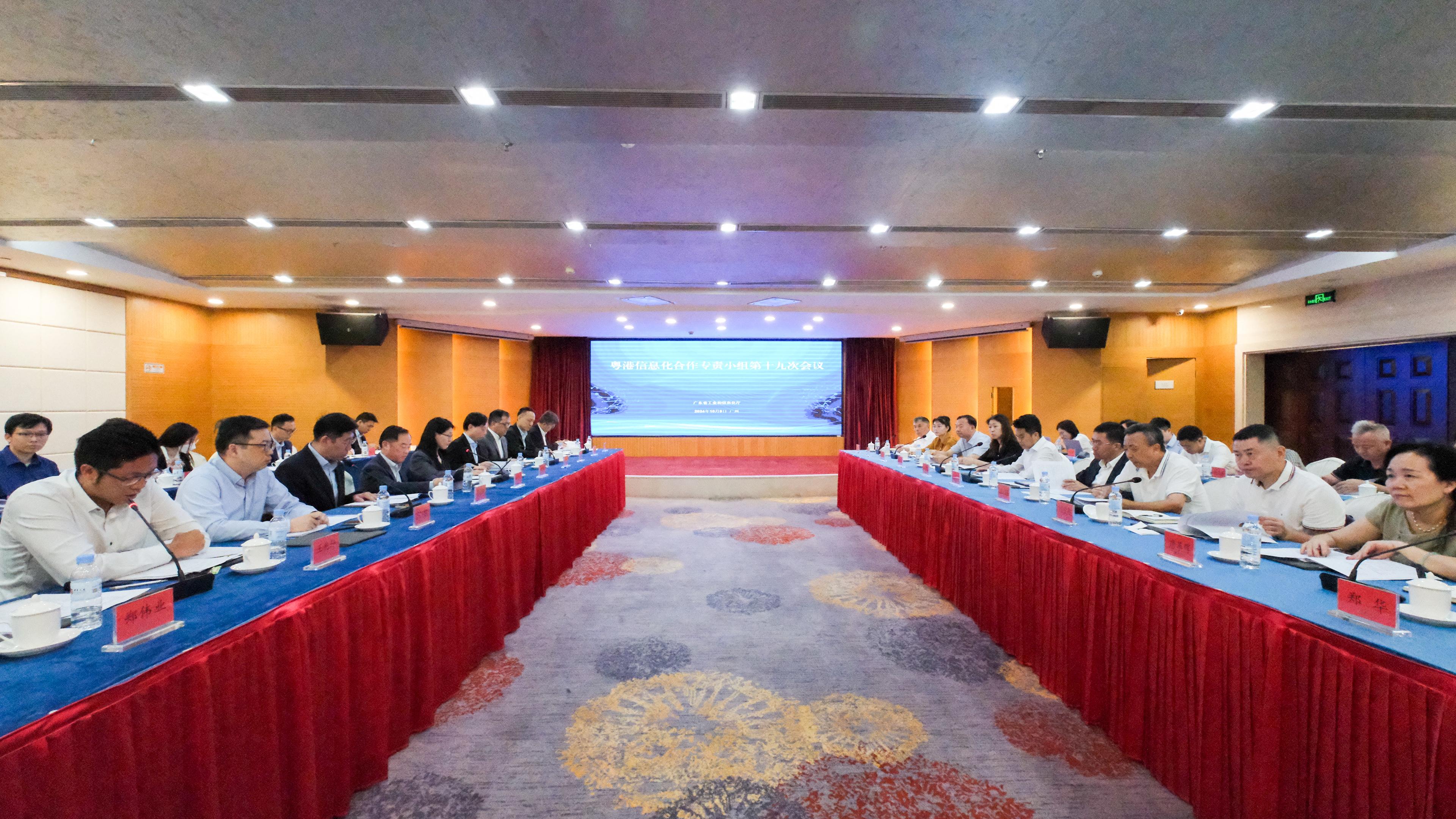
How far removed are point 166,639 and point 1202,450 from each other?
5.82 meters

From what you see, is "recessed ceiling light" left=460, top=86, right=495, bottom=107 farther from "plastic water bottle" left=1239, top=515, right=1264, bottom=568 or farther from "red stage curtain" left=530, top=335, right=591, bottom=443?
"red stage curtain" left=530, top=335, right=591, bottom=443

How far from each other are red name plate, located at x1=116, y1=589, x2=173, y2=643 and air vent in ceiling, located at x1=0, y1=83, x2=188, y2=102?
2147 mm

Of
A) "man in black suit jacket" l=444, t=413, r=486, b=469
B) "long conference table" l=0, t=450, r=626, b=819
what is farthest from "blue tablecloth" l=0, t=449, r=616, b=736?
"man in black suit jacket" l=444, t=413, r=486, b=469

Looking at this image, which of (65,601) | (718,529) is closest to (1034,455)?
(718,529)

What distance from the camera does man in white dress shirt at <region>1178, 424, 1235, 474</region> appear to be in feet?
13.4

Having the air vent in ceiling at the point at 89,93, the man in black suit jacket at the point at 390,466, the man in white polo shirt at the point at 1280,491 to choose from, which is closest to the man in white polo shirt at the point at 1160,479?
the man in white polo shirt at the point at 1280,491

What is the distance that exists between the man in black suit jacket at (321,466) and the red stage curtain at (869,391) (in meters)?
8.73

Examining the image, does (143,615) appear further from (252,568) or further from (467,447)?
(467,447)

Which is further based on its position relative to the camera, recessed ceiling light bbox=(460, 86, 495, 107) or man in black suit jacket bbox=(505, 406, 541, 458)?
man in black suit jacket bbox=(505, 406, 541, 458)

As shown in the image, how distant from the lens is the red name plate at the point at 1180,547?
70.0 inches

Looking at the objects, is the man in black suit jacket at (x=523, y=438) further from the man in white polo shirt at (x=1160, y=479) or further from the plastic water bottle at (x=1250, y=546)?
the plastic water bottle at (x=1250, y=546)

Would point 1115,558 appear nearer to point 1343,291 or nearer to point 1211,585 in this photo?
point 1211,585

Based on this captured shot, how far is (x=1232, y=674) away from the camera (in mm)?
1467

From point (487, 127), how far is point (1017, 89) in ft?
7.66
